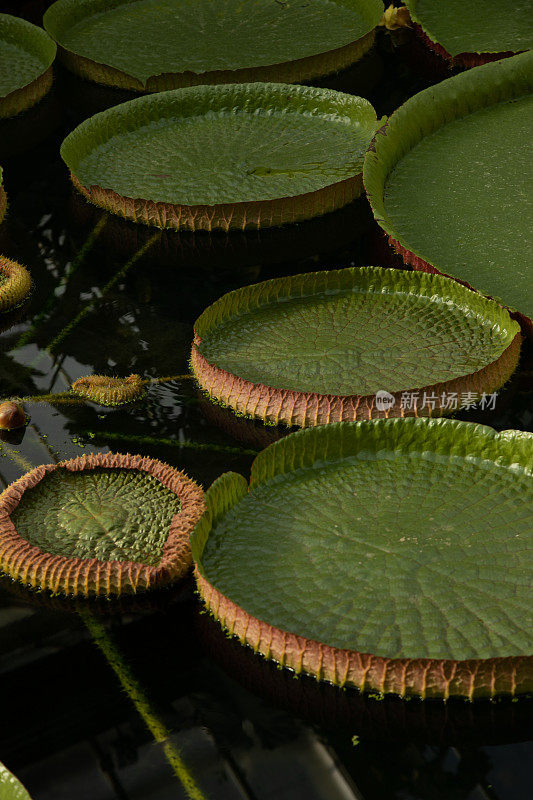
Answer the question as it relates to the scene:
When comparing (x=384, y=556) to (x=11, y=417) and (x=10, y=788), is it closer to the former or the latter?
(x=10, y=788)

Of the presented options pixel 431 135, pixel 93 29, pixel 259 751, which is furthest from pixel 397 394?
pixel 93 29

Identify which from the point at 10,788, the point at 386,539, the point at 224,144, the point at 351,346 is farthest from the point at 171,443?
the point at 224,144

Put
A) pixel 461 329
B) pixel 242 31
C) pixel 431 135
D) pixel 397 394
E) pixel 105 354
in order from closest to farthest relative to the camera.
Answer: pixel 397 394, pixel 461 329, pixel 105 354, pixel 431 135, pixel 242 31

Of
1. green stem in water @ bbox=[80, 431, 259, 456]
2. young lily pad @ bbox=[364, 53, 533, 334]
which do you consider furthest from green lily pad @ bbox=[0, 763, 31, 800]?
young lily pad @ bbox=[364, 53, 533, 334]

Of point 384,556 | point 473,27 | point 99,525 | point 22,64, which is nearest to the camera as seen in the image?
point 384,556

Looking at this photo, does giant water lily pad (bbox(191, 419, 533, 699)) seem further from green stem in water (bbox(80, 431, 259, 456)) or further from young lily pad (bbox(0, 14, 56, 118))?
young lily pad (bbox(0, 14, 56, 118))

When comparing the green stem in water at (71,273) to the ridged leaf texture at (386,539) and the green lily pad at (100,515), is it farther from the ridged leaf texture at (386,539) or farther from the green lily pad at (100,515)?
the ridged leaf texture at (386,539)

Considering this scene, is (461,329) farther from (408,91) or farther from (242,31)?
(242,31)
